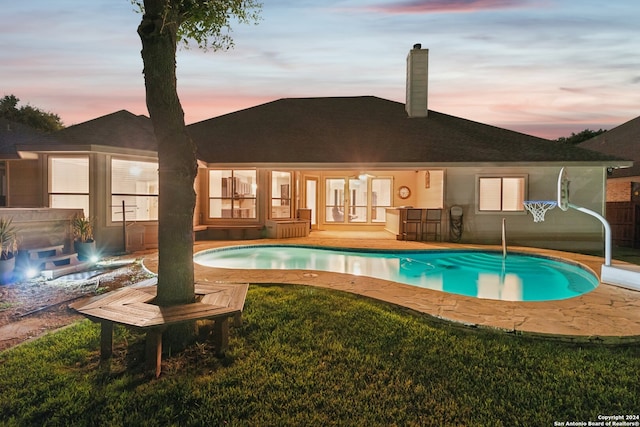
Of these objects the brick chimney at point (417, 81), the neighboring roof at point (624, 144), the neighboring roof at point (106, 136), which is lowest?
the neighboring roof at point (106, 136)

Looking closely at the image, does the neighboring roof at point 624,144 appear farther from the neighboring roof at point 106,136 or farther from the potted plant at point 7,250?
the potted plant at point 7,250

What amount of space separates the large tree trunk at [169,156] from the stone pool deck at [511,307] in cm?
243

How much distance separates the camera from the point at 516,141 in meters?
11.9

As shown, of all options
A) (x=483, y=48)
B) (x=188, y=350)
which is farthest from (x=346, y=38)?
(x=188, y=350)

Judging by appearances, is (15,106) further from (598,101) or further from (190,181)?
(598,101)

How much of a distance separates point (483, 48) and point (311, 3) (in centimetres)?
641

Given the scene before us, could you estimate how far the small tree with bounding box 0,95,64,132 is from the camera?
28703 millimetres

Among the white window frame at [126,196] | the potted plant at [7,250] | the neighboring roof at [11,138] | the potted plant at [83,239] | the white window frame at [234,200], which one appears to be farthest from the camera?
the white window frame at [234,200]

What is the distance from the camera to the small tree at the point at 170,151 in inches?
123

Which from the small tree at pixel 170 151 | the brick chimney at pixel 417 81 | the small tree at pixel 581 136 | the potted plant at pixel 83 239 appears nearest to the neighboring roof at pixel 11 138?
the potted plant at pixel 83 239

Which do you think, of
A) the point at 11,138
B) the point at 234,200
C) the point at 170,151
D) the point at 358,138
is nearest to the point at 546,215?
the point at 358,138

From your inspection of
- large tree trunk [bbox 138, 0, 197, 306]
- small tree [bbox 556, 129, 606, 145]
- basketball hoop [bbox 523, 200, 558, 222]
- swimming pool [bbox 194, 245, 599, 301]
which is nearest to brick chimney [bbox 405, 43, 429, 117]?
basketball hoop [bbox 523, 200, 558, 222]

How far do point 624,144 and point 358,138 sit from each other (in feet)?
42.5

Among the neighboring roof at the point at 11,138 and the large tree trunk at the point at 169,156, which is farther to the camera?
the neighboring roof at the point at 11,138
